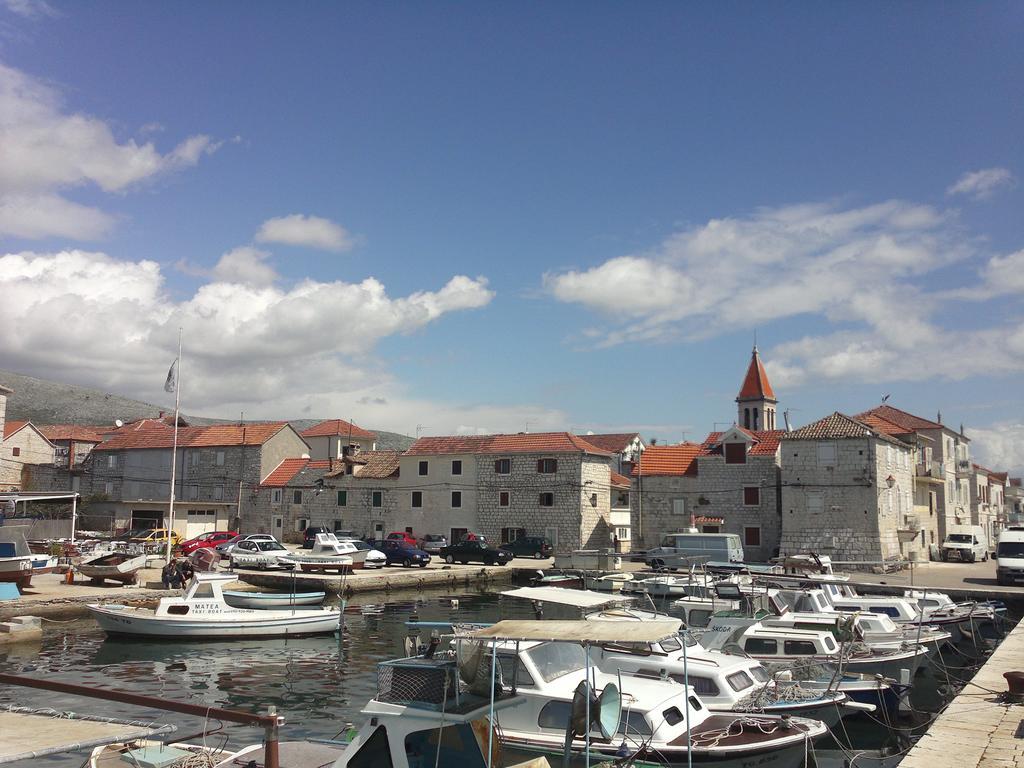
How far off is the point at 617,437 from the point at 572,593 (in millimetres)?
60250

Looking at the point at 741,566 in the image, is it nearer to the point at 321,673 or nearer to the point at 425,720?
the point at 321,673

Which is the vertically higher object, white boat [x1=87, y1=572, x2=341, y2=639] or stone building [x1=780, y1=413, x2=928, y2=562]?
stone building [x1=780, y1=413, x2=928, y2=562]

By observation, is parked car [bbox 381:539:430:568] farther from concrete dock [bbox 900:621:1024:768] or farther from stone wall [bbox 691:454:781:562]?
concrete dock [bbox 900:621:1024:768]

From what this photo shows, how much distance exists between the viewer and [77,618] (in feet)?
93.4

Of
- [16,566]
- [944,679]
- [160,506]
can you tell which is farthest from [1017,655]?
[160,506]

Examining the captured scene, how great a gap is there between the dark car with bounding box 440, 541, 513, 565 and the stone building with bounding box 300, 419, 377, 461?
85.3 feet

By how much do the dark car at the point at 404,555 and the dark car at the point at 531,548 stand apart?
7.26m

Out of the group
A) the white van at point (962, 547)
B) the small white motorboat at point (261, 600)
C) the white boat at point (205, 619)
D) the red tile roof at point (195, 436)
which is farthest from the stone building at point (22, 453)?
the white van at point (962, 547)

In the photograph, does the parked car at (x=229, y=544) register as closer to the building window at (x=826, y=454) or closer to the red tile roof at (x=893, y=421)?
the building window at (x=826, y=454)

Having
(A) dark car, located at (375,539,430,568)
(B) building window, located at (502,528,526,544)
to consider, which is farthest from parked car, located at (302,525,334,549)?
(B) building window, located at (502,528,526,544)

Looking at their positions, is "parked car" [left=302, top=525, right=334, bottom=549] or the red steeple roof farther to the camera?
the red steeple roof

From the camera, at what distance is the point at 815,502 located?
153 ft

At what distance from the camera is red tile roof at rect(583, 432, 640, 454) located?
72.7 metres

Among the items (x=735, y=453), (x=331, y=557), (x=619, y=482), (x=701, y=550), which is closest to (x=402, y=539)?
(x=331, y=557)
